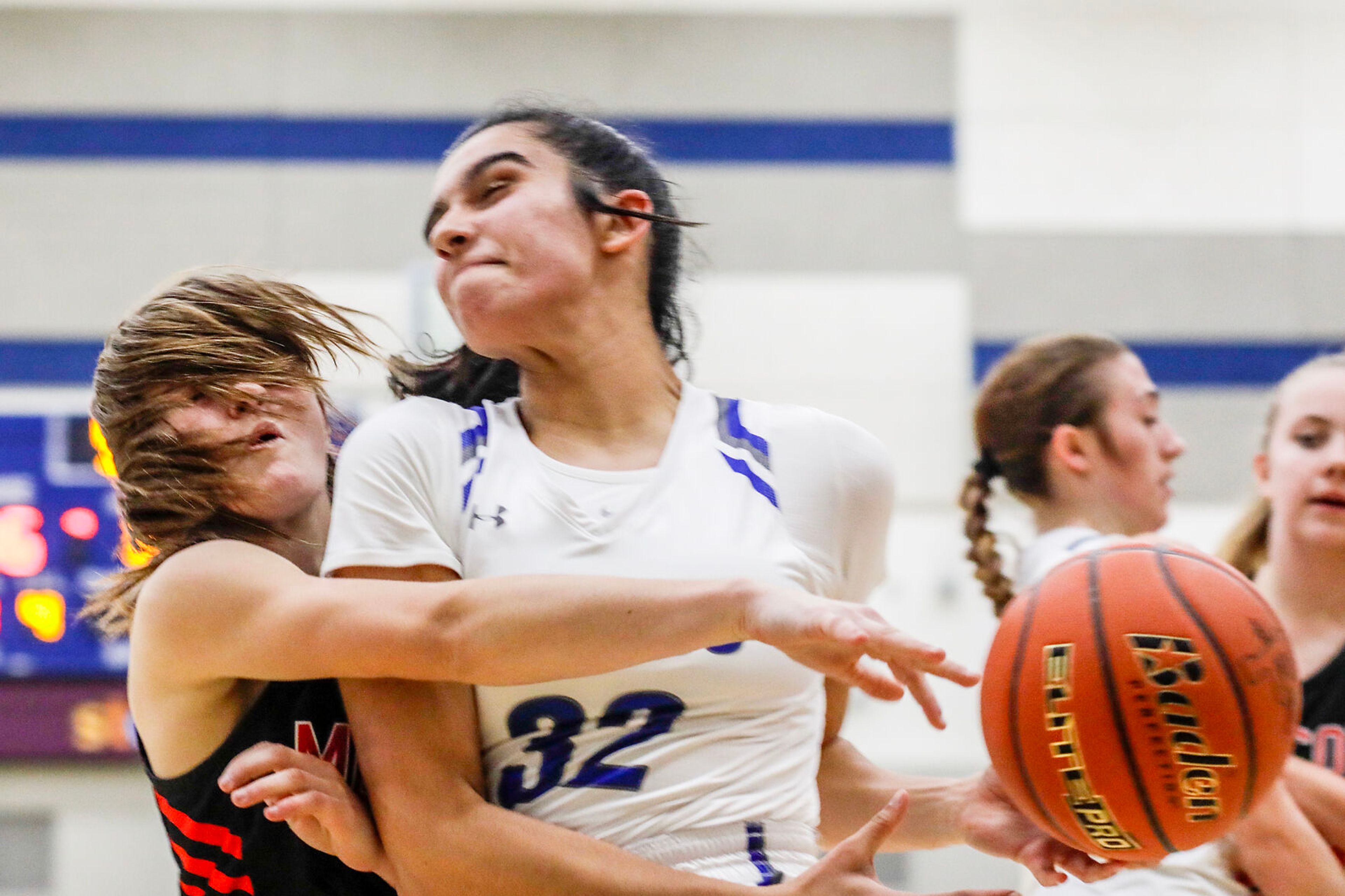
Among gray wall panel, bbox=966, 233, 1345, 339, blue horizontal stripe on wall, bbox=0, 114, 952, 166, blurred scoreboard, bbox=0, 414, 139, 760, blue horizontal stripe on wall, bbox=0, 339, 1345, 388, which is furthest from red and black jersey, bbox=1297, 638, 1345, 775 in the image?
blue horizontal stripe on wall, bbox=0, 114, 952, 166

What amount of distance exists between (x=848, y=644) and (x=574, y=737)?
0.45 m

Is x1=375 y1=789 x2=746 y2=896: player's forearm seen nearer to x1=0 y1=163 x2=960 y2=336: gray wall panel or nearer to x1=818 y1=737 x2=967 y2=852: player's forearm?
x1=818 y1=737 x2=967 y2=852: player's forearm

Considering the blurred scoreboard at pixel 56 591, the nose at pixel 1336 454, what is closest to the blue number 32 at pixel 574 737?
the nose at pixel 1336 454

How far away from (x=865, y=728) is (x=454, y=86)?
11.9 feet

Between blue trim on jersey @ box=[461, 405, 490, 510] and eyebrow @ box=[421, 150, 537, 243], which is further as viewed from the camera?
eyebrow @ box=[421, 150, 537, 243]

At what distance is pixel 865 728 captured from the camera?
5.92 m

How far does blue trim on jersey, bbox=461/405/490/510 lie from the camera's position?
1.66 metres

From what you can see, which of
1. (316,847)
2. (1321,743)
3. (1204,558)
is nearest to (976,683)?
(1204,558)

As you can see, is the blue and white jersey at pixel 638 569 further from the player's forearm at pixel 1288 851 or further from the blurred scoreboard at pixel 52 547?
the blurred scoreboard at pixel 52 547

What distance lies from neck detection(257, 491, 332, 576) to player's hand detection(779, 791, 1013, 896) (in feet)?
2.61

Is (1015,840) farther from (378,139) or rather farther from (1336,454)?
(378,139)

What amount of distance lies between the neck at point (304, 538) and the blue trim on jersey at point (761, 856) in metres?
0.70

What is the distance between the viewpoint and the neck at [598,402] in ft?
5.83

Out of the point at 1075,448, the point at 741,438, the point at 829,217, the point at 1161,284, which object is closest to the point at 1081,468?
the point at 1075,448
